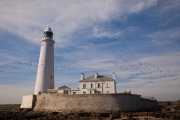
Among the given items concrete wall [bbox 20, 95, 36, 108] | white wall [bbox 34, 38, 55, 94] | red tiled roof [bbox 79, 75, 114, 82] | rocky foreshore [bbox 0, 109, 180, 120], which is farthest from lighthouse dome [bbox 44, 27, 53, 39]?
rocky foreshore [bbox 0, 109, 180, 120]

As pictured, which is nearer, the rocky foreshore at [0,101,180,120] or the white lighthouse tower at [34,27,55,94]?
the rocky foreshore at [0,101,180,120]

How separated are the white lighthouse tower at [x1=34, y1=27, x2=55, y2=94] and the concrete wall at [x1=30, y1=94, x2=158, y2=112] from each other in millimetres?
3695

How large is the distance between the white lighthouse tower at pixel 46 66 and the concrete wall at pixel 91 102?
3695 mm

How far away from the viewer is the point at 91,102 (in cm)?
2273

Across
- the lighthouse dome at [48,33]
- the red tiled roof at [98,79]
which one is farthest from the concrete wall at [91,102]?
the lighthouse dome at [48,33]

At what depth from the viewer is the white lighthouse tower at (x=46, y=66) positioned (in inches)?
1107

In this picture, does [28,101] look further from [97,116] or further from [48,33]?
[97,116]

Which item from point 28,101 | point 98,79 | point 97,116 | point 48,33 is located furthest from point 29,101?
point 97,116

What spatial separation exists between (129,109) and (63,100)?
9.12m

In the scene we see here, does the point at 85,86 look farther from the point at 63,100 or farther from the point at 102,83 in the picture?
the point at 63,100

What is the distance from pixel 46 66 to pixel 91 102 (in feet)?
34.6

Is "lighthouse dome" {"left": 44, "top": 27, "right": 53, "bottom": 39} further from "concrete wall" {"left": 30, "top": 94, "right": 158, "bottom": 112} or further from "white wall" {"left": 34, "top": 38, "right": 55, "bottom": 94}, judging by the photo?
"concrete wall" {"left": 30, "top": 94, "right": 158, "bottom": 112}

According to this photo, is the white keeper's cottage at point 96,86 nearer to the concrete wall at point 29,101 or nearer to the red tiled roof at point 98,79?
the red tiled roof at point 98,79

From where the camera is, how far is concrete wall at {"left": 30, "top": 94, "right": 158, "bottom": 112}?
22.6 metres
